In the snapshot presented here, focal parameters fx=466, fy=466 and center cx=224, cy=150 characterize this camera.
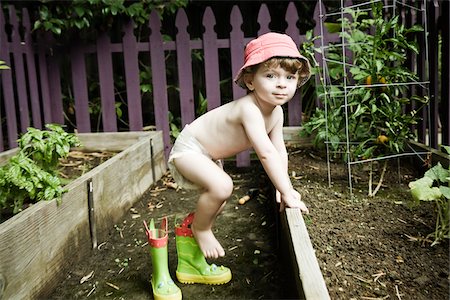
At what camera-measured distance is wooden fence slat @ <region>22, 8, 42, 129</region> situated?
4.52 metres

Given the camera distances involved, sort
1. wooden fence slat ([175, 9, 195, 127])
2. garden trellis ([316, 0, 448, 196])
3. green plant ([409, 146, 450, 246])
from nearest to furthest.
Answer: green plant ([409, 146, 450, 246]) → garden trellis ([316, 0, 448, 196]) → wooden fence slat ([175, 9, 195, 127])

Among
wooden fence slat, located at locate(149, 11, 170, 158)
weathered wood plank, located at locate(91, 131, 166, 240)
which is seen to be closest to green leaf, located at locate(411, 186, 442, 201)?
weathered wood plank, located at locate(91, 131, 166, 240)

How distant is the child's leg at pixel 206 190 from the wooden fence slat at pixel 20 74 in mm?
2719

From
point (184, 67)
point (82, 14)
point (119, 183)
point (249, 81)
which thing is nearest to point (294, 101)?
point (184, 67)

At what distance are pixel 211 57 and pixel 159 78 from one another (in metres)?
0.55

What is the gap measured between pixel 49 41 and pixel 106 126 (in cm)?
101

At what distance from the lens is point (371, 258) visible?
200 centimetres

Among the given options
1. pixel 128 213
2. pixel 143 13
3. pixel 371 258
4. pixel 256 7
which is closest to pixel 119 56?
pixel 143 13

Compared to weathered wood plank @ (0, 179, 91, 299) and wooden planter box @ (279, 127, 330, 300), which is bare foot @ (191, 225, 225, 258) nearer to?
wooden planter box @ (279, 127, 330, 300)

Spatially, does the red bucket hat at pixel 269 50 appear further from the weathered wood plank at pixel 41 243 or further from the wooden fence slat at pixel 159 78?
the wooden fence slat at pixel 159 78

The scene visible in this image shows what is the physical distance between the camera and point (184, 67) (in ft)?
15.1

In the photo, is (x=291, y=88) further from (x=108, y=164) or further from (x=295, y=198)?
(x=108, y=164)

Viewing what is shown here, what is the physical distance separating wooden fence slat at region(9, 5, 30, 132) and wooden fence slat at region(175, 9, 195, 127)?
4.82ft

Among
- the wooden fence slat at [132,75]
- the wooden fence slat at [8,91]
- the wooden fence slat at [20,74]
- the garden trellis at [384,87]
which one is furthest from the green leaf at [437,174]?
the wooden fence slat at [20,74]
